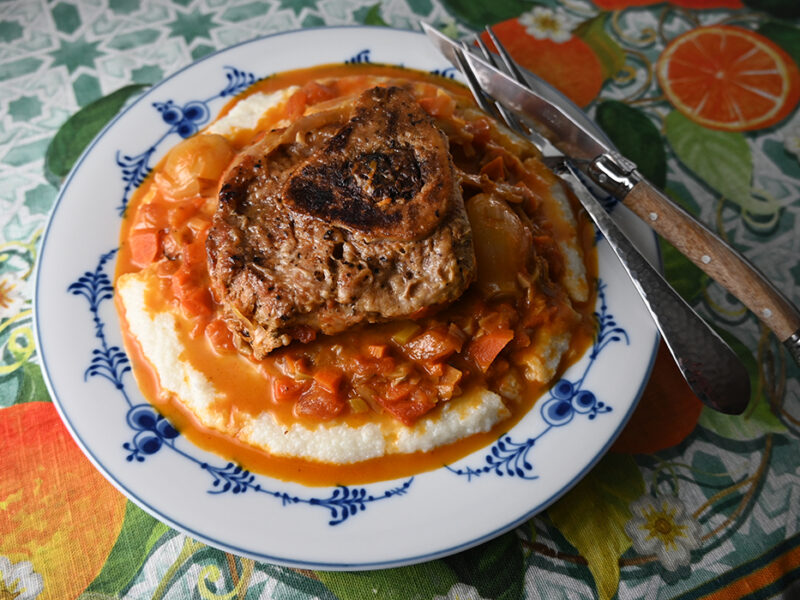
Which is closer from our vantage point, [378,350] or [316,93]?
[378,350]

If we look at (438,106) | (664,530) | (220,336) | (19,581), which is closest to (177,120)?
(220,336)

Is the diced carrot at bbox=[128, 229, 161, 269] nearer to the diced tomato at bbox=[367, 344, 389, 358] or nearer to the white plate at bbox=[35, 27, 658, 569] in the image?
the white plate at bbox=[35, 27, 658, 569]

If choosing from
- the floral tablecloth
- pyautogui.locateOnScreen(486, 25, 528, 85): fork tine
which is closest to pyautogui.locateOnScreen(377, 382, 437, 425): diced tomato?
the floral tablecloth

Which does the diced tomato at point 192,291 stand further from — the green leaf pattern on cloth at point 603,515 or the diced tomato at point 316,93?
the green leaf pattern on cloth at point 603,515

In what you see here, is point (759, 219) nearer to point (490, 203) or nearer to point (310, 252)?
point (490, 203)

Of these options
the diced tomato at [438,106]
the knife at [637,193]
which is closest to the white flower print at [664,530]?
the knife at [637,193]

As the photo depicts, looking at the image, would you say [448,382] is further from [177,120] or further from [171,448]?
[177,120]
